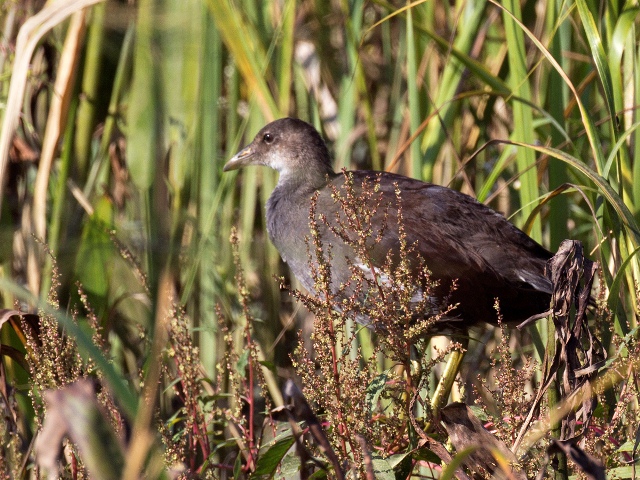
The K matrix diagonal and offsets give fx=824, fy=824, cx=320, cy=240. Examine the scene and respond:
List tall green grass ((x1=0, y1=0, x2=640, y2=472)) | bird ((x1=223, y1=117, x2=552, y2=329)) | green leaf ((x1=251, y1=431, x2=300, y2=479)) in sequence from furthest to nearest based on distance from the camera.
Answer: bird ((x1=223, y1=117, x2=552, y2=329))
tall green grass ((x1=0, y1=0, x2=640, y2=472))
green leaf ((x1=251, y1=431, x2=300, y2=479))

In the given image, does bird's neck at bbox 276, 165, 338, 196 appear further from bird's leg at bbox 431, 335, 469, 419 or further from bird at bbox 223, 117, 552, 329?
bird's leg at bbox 431, 335, 469, 419

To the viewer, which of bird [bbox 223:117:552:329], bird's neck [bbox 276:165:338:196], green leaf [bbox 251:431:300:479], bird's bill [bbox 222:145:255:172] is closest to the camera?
green leaf [bbox 251:431:300:479]

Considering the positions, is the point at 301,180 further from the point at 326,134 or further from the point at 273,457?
the point at 273,457

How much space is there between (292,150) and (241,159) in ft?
0.72

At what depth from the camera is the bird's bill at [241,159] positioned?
3.26 metres

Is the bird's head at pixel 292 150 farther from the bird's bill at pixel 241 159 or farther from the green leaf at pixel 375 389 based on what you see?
the green leaf at pixel 375 389

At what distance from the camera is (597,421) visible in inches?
70.2

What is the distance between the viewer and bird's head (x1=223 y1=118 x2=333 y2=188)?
3.45m

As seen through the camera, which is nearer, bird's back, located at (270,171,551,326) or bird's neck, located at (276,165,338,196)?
bird's back, located at (270,171,551,326)

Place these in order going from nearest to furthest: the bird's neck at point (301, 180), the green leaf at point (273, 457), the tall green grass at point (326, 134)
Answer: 1. the green leaf at point (273, 457)
2. the tall green grass at point (326, 134)
3. the bird's neck at point (301, 180)

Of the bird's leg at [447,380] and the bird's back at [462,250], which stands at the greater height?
the bird's back at [462,250]

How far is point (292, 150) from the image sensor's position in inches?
136

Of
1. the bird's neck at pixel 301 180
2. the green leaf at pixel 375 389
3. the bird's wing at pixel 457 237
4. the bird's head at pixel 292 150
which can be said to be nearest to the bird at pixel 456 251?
the bird's wing at pixel 457 237

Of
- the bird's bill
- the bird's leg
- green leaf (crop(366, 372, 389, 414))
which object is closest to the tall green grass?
the bird's bill
